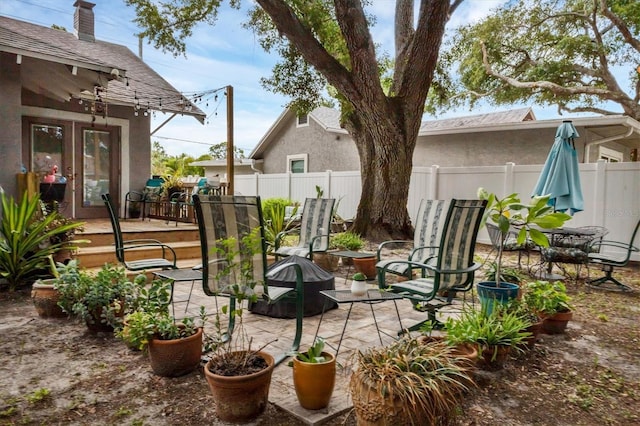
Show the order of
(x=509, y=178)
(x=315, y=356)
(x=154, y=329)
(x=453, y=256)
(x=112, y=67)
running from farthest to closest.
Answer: (x=509, y=178)
(x=112, y=67)
(x=453, y=256)
(x=154, y=329)
(x=315, y=356)

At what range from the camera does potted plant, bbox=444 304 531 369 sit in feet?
9.03

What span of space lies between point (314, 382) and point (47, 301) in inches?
118

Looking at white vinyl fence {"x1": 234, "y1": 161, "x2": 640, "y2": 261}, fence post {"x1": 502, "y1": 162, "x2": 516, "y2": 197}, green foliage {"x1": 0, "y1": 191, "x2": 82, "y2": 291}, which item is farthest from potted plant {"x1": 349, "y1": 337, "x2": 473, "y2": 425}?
fence post {"x1": 502, "y1": 162, "x2": 516, "y2": 197}

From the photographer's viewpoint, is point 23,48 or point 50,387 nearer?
point 50,387

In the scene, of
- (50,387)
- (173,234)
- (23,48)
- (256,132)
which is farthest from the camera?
(256,132)

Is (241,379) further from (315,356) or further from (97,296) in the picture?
(97,296)

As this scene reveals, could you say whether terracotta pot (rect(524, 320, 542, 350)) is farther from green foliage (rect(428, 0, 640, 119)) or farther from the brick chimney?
the brick chimney

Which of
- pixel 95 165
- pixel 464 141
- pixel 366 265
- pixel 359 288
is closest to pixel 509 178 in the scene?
pixel 464 141

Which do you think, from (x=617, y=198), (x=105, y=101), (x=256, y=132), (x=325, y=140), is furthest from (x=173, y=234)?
(x=256, y=132)

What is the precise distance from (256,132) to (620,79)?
1349 inches

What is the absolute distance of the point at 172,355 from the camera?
8.77 feet

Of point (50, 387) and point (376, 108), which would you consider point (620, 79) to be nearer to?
point (376, 108)

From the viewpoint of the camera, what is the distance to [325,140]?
51.7ft

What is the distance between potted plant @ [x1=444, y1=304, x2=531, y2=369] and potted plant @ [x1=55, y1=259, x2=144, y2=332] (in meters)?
2.43
